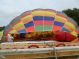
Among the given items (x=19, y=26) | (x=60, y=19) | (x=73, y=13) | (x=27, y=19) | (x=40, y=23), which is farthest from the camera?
(x=73, y=13)

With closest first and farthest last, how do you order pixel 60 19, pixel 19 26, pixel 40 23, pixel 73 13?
pixel 40 23 → pixel 19 26 → pixel 60 19 → pixel 73 13

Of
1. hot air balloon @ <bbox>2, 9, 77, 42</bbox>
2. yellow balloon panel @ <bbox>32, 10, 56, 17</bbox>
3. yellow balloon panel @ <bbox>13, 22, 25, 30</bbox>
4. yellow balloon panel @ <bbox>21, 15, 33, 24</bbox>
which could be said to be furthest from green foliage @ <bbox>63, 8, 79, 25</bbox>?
yellow balloon panel @ <bbox>13, 22, 25, 30</bbox>

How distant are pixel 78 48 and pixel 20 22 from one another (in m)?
7.55

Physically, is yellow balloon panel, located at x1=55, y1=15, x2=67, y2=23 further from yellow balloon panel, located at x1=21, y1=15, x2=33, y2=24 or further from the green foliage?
the green foliage

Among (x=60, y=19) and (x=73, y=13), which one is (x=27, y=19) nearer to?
(x=60, y=19)

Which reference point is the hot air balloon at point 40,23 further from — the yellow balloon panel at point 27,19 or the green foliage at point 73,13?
the green foliage at point 73,13

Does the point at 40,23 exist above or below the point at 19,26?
above

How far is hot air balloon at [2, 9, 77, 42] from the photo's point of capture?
1334 cm

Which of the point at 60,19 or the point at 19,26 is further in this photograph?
the point at 60,19

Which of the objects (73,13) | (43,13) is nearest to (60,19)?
Result: (43,13)

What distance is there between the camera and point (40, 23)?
1375 centimetres

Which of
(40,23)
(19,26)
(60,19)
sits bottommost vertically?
(19,26)

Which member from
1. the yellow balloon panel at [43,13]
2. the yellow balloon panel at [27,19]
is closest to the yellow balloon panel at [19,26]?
the yellow balloon panel at [27,19]

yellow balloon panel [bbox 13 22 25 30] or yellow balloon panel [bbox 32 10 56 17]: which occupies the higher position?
yellow balloon panel [bbox 32 10 56 17]
